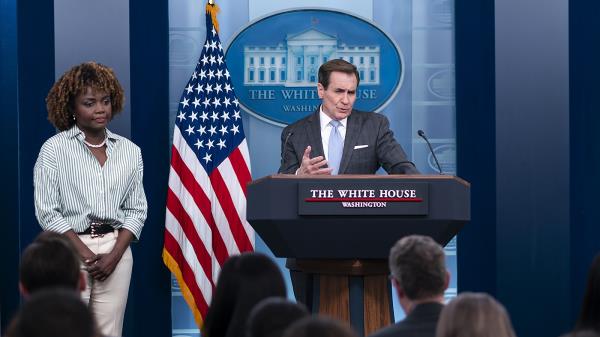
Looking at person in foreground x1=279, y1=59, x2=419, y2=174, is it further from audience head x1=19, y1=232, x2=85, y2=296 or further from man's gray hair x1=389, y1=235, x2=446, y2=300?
audience head x1=19, y1=232, x2=85, y2=296

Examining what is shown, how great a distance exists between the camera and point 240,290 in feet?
10.3

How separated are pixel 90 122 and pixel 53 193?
375 millimetres

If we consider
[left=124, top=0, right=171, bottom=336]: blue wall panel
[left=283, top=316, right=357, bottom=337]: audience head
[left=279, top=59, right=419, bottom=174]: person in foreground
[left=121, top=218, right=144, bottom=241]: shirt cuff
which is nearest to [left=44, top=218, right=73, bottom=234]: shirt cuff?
[left=121, top=218, right=144, bottom=241]: shirt cuff

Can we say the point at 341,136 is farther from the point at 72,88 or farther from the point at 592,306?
the point at 592,306

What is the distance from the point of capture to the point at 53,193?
195 inches

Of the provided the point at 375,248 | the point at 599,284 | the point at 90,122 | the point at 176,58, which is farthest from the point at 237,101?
the point at 599,284

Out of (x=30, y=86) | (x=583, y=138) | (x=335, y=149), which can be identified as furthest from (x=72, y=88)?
(x=583, y=138)

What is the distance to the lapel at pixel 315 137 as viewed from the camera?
16.9 feet

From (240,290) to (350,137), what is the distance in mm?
2073

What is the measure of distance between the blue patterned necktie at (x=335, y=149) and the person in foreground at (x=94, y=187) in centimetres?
95

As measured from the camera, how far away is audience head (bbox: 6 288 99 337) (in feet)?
7.39

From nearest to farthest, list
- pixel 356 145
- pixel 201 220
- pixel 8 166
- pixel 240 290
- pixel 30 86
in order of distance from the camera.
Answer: pixel 240 290, pixel 356 145, pixel 30 86, pixel 201 220, pixel 8 166

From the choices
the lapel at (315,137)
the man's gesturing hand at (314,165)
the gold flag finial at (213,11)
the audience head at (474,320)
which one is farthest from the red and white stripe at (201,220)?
the audience head at (474,320)

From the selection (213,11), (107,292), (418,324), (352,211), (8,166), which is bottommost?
(107,292)
